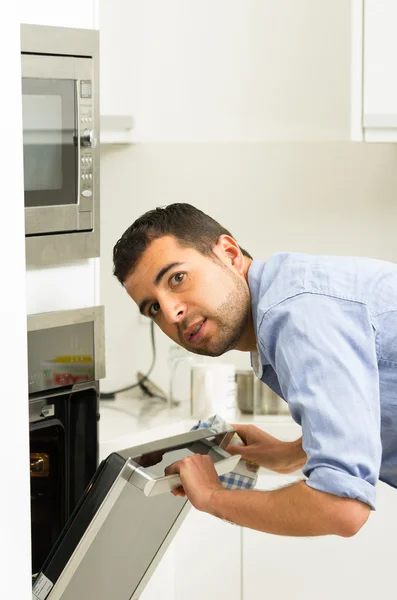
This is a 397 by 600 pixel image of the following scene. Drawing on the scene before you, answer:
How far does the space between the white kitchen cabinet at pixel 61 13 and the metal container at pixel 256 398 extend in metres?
1.07

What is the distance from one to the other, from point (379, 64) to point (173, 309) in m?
1.09

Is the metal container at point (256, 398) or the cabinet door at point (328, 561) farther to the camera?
the metal container at point (256, 398)

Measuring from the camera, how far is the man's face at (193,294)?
1.39 metres

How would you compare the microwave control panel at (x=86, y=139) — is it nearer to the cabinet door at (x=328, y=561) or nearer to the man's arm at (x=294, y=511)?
the man's arm at (x=294, y=511)

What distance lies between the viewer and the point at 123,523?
141 centimetres

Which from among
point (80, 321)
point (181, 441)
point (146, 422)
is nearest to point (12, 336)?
point (181, 441)

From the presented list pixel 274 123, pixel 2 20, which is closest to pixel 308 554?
pixel 274 123

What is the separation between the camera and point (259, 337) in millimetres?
1276

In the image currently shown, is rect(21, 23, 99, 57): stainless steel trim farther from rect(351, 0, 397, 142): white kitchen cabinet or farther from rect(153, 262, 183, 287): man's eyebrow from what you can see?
rect(351, 0, 397, 142): white kitchen cabinet

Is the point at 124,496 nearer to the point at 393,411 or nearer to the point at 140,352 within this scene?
the point at 393,411

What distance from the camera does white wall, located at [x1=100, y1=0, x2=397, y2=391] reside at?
234cm

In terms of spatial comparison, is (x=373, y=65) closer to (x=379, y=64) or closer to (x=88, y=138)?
(x=379, y=64)

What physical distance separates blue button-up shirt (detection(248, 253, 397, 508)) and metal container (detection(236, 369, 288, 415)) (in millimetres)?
1060

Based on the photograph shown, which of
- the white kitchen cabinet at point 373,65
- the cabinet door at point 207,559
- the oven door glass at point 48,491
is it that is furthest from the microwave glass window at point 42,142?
the cabinet door at point 207,559
